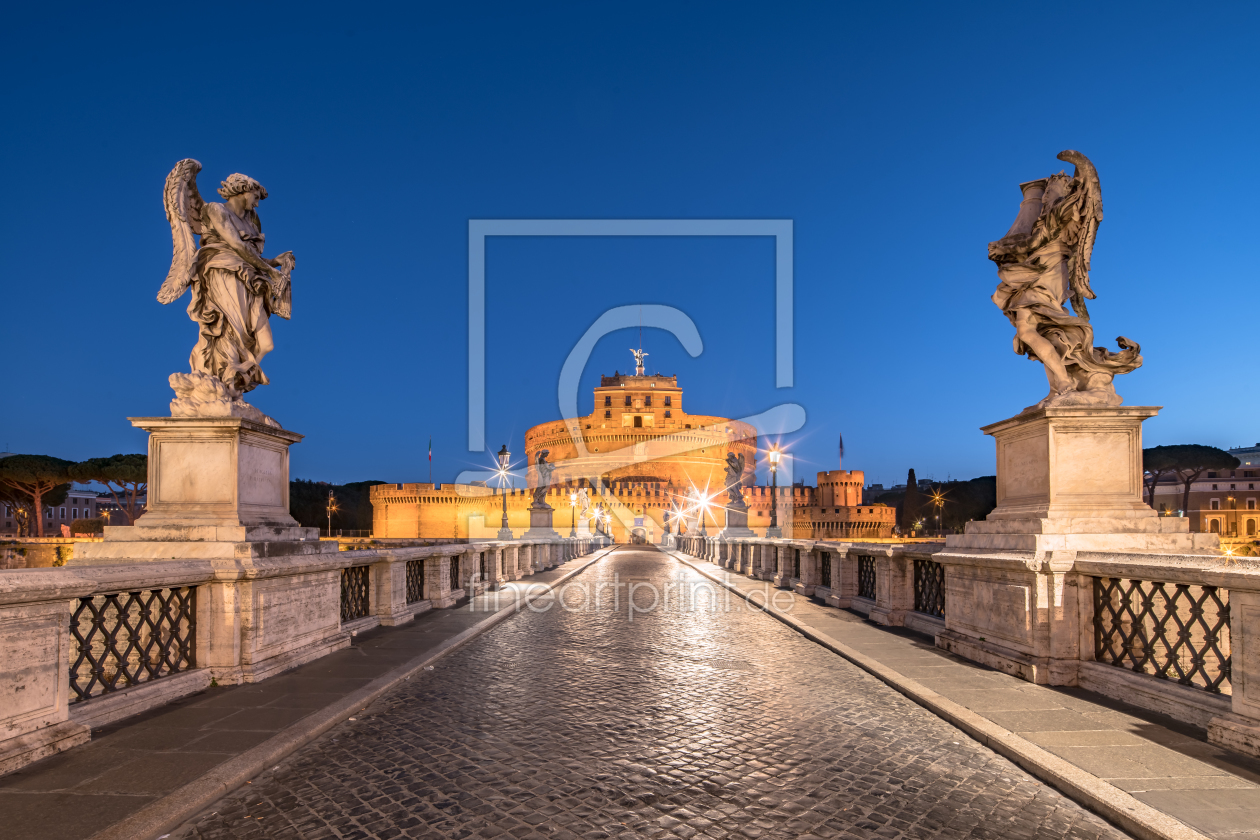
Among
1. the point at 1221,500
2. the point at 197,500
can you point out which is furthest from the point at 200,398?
the point at 1221,500

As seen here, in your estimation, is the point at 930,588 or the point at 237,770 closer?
the point at 237,770

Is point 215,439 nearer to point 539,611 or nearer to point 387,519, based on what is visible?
point 539,611

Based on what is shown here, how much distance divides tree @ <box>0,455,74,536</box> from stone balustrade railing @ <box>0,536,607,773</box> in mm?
67476

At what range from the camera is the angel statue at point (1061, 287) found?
6414mm

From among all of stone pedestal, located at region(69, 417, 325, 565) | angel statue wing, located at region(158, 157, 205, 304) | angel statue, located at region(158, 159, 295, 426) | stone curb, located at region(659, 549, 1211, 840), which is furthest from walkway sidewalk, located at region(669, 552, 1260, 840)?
angel statue wing, located at region(158, 157, 205, 304)

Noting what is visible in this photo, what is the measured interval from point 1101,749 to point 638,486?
70875 mm

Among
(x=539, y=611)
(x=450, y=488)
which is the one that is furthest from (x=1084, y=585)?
(x=450, y=488)

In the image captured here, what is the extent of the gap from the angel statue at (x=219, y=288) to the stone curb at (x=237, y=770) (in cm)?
250

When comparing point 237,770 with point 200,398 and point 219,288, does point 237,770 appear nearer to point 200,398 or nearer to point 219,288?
point 200,398

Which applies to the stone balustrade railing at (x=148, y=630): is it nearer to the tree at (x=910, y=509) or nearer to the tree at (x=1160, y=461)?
the tree at (x=1160, y=461)

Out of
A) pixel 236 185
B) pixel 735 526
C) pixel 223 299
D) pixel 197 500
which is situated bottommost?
pixel 735 526

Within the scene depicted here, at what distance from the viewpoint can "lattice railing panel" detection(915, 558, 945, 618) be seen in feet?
28.6

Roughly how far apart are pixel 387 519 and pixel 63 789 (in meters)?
78.0

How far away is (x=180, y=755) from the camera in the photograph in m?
4.04
